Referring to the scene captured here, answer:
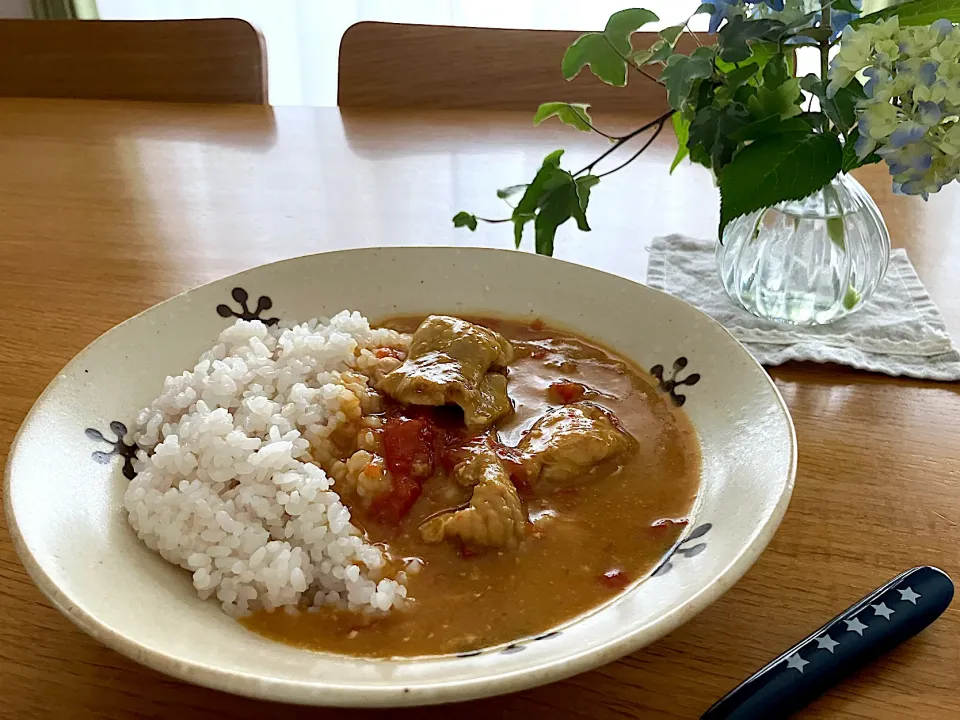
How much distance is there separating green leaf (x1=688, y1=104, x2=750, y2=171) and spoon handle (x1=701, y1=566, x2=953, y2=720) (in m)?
0.72

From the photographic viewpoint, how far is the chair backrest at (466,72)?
2742mm

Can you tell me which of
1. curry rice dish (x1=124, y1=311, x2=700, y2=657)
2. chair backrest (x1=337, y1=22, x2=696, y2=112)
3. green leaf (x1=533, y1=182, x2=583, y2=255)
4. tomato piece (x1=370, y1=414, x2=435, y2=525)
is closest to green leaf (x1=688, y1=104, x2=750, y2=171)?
green leaf (x1=533, y1=182, x2=583, y2=255)

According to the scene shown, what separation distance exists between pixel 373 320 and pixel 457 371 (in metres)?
0.33

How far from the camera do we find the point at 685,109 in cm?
149

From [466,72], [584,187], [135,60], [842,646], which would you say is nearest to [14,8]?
[135,60]

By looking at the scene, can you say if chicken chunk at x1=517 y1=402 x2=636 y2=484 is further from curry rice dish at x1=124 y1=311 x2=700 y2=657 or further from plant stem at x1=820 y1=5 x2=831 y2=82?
plant stem at x1=820 y1=5 x2=831 y2=82

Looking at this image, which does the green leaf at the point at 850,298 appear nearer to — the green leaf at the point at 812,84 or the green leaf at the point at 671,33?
the green leaf at the point at 812,84

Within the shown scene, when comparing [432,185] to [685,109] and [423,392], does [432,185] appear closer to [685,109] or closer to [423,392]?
[685,109]

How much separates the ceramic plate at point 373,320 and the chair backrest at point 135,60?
1.66 meters

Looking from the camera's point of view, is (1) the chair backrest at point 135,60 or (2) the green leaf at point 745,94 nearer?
(2) the green leaf at point 745,94

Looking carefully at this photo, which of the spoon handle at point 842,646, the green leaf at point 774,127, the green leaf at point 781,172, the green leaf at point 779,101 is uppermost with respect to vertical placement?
the green leaf at point 779,101

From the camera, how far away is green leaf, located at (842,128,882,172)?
1337mm

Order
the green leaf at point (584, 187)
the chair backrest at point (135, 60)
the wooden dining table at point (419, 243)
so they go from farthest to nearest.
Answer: the chair backrest at point (135, 60) → the green leaf at point (584, 187) → the wooden dining table at point (419, 243)

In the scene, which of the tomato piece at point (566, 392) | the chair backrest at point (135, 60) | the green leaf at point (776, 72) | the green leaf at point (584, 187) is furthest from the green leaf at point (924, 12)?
the chair backrest at point (135, 60)
